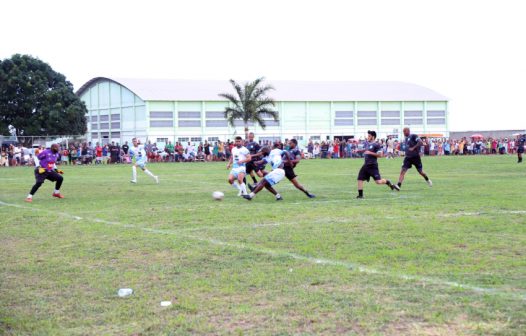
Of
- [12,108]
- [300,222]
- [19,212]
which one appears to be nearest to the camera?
[300,222]

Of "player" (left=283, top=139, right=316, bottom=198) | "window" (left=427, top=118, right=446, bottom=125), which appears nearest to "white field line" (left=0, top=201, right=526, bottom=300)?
"player" (left=283, top=139, right=316, bottom=198)

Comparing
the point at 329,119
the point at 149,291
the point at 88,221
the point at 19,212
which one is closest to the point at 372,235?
the point at 149,291

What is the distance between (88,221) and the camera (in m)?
13.9

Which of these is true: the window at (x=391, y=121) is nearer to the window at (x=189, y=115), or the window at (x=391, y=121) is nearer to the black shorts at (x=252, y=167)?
the window at (x=189, y=115)

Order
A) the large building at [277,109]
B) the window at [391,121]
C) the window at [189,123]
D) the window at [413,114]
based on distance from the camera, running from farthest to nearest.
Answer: the window at [413,114] → the window at [391,121] → the window at [189,123] → the large building at [277,109]

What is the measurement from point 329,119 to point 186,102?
16540 mm

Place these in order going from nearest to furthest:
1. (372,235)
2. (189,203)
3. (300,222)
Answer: (372,235) → (300,222) → (189,203)

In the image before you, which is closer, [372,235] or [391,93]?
[372,235]

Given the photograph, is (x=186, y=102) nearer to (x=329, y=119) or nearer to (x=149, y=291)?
(x=329, y=119)

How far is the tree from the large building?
6257 mm

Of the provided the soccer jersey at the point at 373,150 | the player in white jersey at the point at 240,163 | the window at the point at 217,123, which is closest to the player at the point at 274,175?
the player in white jersey at the point at 240,163

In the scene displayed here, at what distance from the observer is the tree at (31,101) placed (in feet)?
208

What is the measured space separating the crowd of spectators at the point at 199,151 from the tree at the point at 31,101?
877 cm

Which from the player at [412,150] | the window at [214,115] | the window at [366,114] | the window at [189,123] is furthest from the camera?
the window at [366,114]
